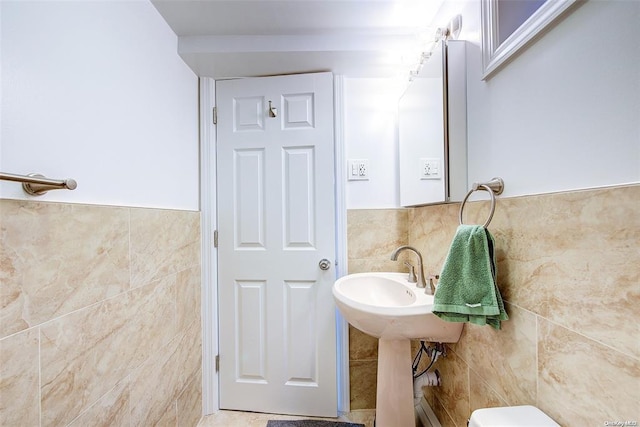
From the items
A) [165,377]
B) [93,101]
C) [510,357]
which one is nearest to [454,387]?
[510,357]

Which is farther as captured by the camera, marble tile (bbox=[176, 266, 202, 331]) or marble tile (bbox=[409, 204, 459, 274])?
marble tile (bbox=[176, 266, 202, 331])

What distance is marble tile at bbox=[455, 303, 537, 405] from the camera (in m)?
0.67

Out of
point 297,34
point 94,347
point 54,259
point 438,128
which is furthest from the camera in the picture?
point 297,34

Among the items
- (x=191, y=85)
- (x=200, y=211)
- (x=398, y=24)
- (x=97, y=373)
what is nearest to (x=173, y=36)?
(x=191, y=85)

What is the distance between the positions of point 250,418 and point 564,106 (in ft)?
6.34

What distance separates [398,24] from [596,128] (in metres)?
1.05

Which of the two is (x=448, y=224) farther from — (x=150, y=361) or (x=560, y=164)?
(x=150, y=361)

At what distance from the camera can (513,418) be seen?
60 cm

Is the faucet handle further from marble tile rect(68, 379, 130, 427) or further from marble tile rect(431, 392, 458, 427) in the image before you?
marble tile rect(68, 379, 130, 427)

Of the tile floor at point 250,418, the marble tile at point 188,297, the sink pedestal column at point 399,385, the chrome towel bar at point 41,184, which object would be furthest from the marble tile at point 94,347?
the sink pedestal column at point 399,385

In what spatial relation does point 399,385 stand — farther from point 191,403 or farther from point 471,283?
point 191,403

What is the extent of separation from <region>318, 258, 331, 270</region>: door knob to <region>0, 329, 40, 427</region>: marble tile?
3.59 ft

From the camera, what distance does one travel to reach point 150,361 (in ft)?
3.36

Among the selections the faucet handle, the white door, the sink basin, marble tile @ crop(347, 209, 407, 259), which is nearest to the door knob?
the white door
